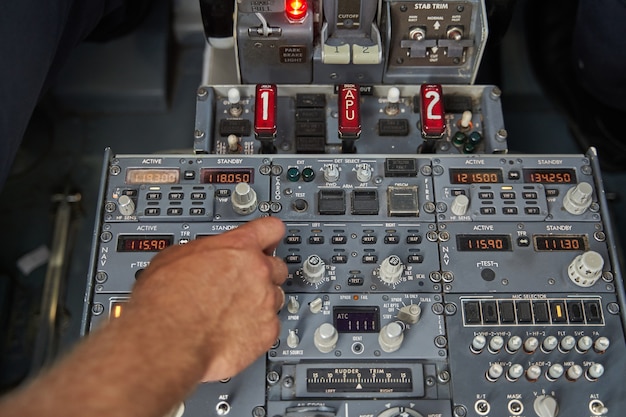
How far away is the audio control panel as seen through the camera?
2.51 metres

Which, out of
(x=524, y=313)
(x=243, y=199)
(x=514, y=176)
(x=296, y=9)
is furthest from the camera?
(x=296, y=9)

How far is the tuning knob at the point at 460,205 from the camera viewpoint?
2.69 metres

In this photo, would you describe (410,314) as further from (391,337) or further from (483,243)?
(483,243)

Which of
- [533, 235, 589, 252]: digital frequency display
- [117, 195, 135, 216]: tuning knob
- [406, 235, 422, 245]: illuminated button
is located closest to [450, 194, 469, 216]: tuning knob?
[406, 235, 422, 245]: illuminated button

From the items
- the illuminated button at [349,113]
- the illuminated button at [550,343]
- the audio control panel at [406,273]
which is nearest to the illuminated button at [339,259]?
the audio control panel at [406,273]

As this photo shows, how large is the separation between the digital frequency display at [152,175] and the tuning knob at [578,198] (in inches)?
55.5

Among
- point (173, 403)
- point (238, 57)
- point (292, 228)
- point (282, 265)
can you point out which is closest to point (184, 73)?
point (238, 57)

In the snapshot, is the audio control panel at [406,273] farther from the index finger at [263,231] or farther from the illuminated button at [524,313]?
→ the index finger at [263,231]

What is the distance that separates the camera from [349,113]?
112 inches

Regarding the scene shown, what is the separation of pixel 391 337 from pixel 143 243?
0.92 meters

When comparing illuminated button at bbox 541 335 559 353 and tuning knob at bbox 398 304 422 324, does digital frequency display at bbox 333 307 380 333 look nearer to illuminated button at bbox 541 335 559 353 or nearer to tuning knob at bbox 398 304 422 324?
tuning knob at bbox 398 304 422 324

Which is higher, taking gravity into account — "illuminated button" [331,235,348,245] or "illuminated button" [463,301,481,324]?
"illuminated button" [331,235,348,245]

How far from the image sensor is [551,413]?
7.95 ft

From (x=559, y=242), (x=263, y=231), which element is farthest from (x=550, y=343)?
(x=263, y=231)
